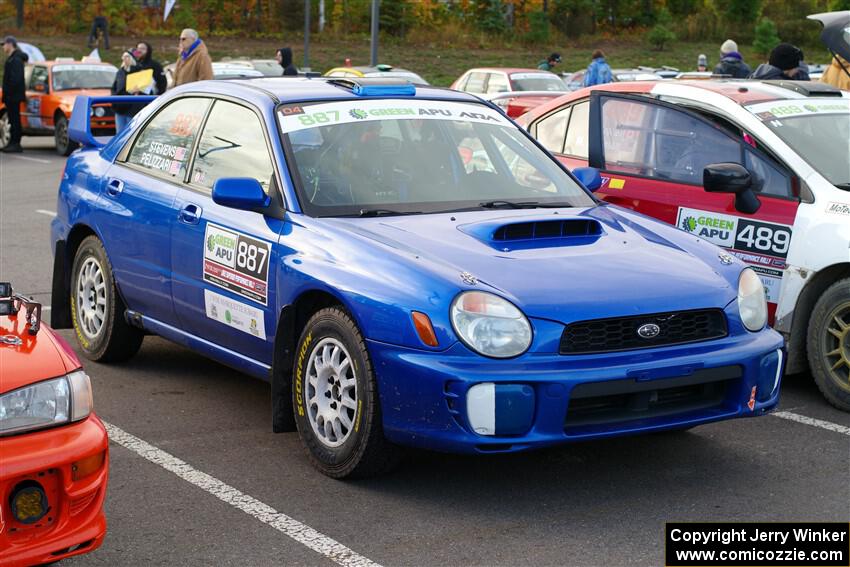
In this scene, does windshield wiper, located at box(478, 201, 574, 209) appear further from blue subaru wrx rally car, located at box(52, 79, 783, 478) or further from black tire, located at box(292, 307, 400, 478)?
black tire, located at box(292, 307, 400, 478)

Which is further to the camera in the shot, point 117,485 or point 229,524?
point 117,485

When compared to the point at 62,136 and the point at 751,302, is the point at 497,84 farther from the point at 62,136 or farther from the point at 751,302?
the point at 751,302

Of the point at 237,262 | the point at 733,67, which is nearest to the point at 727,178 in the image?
the point at 237,262

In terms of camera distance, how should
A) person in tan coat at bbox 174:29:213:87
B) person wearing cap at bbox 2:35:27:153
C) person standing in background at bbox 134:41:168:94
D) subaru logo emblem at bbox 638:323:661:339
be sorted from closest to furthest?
1. subaru logo emblem at bbox 638:323:661:339
2. person in tan coat at bbox 174:29:213:87
3. person standing in background at bbox 134:41:168:94
4. person wearing cap at bbox 2:35:27:153

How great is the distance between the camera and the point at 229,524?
4691 mm

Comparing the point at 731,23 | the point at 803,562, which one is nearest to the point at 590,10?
the point at 731,23

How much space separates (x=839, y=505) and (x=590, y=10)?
60.3 metres

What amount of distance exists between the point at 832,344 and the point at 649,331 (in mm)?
2044

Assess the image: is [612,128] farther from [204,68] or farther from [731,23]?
[731,23]

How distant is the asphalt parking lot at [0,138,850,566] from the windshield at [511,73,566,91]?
60.7 ft

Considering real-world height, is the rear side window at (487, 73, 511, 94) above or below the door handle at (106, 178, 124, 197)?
below

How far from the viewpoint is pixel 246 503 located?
16.2 ft

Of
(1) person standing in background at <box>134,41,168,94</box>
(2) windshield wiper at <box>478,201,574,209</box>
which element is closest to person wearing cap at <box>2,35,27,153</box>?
(1) person standing in background at <box>134,41,168,94</box>

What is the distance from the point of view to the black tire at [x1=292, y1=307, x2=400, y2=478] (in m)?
4.91
